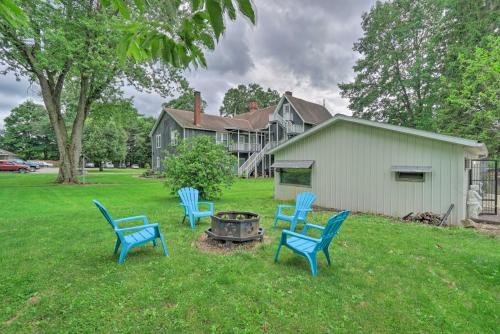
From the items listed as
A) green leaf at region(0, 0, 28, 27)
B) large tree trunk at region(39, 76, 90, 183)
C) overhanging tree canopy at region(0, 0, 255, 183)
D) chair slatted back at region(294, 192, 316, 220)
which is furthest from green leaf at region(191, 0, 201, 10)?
large tree trunk at region(39, 76, 90, 183)

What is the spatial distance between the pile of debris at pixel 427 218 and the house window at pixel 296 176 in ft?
12.2

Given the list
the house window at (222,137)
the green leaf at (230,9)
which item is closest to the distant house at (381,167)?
the green leaf at (230,9)

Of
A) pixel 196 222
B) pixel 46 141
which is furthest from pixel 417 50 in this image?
pixel 46 141

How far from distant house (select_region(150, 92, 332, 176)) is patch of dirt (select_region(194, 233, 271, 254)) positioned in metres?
18.0

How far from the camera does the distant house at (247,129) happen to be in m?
24.0

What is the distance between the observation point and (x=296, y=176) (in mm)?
10617

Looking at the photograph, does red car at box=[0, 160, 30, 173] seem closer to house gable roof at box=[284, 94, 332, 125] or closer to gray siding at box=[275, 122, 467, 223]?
house gable roof at box=[284, 94, 332, 125]

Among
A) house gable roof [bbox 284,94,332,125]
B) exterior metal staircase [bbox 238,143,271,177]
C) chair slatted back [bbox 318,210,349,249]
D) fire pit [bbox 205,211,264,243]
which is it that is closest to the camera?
chair slatted back [bbox 318,210,349,249]

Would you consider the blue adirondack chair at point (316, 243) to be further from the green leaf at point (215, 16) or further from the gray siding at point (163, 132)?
the gray siding at point (163, 132)

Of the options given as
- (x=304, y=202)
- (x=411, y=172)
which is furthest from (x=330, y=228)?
(x=411, y=172)

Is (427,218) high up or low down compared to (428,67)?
down

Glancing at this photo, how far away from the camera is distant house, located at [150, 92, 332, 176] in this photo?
78.7ft

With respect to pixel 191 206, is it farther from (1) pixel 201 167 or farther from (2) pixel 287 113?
(2) pixel 287 113

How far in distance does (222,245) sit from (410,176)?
6070 mm
